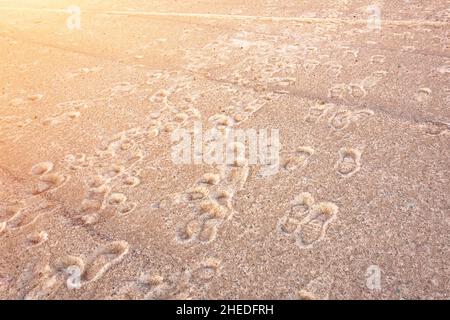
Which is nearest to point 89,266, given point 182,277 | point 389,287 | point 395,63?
point 182,277

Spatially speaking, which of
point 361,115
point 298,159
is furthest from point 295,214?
point 361,115

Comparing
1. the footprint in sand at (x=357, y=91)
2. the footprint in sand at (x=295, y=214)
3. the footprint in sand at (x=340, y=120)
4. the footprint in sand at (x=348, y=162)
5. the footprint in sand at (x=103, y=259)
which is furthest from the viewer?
the footprint in sand at (x=357, y=91)

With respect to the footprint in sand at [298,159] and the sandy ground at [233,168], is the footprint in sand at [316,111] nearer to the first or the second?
the sandy ground at [233,168]

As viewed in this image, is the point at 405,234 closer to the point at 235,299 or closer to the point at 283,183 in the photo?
the point at 283,183

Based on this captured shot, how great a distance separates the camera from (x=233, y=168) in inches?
98.1

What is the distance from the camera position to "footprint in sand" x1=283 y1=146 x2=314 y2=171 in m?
2.45

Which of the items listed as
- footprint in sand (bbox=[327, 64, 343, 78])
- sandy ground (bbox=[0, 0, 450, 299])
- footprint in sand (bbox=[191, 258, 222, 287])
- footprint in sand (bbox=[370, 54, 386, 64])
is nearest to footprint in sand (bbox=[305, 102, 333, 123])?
sandy ground (bbox=[0, 0, 450, 299])

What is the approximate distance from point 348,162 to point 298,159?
11.3 inches

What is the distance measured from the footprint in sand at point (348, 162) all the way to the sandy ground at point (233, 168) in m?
0.01

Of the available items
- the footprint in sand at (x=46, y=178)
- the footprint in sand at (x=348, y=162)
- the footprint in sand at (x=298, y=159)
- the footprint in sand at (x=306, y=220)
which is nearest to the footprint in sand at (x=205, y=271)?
the footprint in sand at (x=306, y=220)

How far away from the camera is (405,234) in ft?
6.35

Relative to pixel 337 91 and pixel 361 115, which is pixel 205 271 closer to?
pixel 361 115

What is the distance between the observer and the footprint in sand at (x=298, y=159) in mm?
2449

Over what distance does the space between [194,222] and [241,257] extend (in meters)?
0.34
